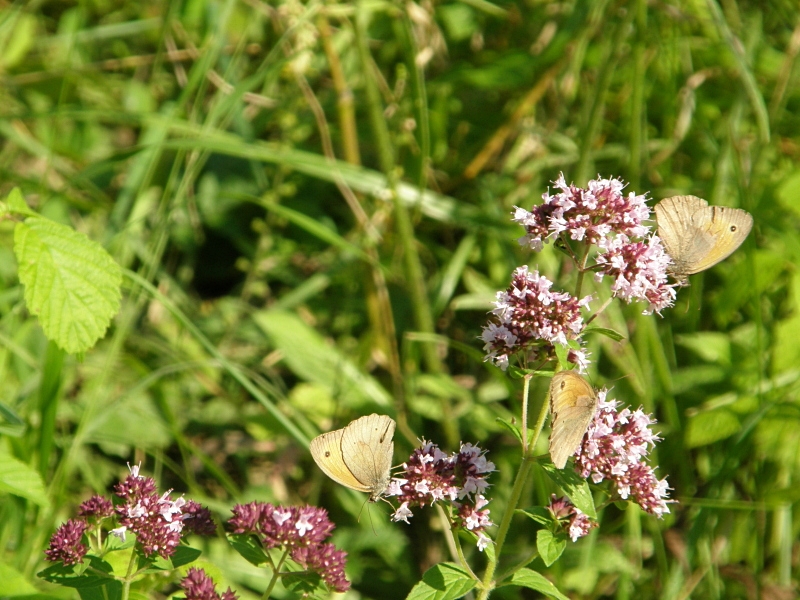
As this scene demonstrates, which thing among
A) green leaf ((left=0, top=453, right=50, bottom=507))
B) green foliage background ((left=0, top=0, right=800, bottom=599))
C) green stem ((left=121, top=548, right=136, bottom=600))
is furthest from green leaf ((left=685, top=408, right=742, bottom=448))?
green leaf ((left=0, top=453, right=50, bottom=507))

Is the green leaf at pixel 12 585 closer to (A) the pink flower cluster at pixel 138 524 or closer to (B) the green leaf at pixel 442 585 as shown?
(A) the pink flower cluster at pixel 138 524

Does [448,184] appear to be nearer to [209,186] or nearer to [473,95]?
[473,95]

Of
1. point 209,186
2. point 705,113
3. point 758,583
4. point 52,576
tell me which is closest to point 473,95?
point 705,113

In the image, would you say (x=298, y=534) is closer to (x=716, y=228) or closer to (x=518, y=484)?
(x=518, y=484)

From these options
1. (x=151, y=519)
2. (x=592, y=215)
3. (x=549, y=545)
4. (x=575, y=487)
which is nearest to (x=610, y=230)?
(x=592, y=215)

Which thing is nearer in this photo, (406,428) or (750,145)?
(406,428)

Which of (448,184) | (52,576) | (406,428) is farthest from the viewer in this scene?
(448,184)

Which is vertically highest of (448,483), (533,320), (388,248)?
(533,320)
